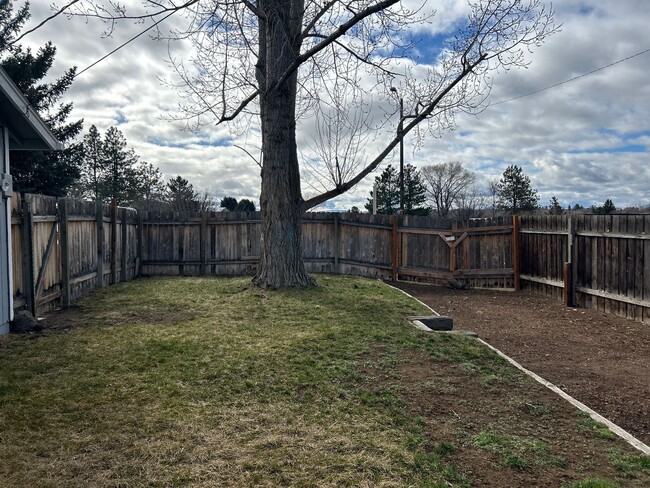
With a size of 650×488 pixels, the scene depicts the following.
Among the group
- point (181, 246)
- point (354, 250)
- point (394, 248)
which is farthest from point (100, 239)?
point (394, 248)

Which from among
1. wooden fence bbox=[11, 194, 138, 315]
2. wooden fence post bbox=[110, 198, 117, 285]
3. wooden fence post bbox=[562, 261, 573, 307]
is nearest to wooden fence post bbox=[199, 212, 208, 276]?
wooden fence bbox=[11, 194, 138, 315]

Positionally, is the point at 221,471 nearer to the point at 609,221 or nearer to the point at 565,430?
the point at 565,430

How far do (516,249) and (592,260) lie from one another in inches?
105

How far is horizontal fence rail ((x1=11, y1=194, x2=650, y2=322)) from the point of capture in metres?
7.93

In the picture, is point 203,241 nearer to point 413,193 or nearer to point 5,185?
point 5,185

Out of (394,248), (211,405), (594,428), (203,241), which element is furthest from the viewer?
(203,241)

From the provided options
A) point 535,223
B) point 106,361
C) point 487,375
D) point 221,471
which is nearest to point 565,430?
point 487,375

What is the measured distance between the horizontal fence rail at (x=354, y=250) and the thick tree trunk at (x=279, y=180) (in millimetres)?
3426

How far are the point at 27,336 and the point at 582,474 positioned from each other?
6123 mm

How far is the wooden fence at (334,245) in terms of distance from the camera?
12797mm

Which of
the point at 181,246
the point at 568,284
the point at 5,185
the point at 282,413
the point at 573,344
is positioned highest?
the point at 5,185

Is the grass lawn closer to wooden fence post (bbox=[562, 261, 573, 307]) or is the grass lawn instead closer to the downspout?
the downspout

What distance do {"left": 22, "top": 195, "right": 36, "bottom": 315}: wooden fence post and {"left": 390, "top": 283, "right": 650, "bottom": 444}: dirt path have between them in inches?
A: 253

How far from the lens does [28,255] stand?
7.06 m
